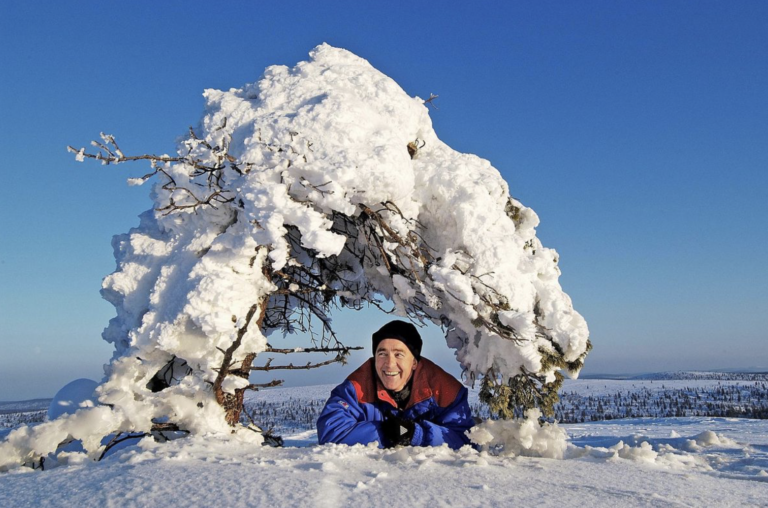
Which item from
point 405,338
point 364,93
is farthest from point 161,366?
point 364,93

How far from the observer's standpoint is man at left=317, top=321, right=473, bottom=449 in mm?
4043

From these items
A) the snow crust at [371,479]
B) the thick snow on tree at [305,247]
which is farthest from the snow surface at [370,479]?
the thick snow on tree at [305,247]

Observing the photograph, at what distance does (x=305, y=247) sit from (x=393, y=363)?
1243mm

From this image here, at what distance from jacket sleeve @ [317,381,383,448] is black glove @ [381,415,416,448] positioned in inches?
2.3

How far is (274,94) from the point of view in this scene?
4.67m

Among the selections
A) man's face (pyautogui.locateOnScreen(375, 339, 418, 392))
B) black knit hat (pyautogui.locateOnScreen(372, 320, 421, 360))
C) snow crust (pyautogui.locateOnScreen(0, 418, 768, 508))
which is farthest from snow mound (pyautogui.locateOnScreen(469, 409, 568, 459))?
black knit hat (pyautogui.locateOnScreen(372, 320, 421, 360))

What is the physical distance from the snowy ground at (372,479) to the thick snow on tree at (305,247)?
0.86 metres

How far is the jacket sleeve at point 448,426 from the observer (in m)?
3.99

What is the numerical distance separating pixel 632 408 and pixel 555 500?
23434 millimetres

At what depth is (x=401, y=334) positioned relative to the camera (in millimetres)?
4551

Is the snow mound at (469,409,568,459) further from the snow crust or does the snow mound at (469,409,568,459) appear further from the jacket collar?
the jacket collar

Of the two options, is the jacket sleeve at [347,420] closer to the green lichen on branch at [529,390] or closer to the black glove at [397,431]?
the black glove at [397,431]

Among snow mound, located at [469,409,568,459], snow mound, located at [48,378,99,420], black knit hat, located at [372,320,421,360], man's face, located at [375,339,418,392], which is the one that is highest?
black knit hat, located at [372,320,421,360]

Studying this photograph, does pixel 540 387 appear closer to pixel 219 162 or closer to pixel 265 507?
pixel 265 507
